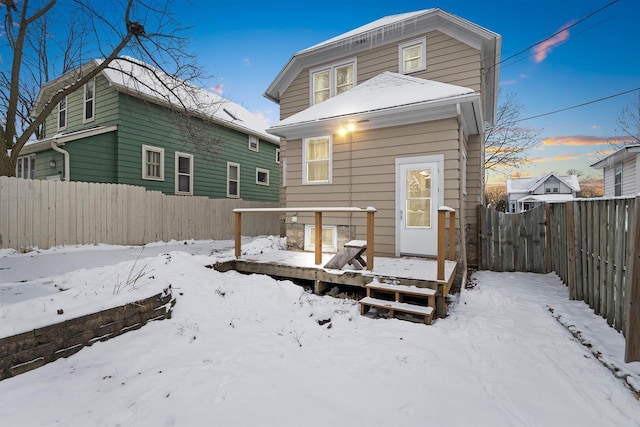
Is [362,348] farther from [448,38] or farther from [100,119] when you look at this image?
[100,119]

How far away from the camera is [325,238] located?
7789 millimetres

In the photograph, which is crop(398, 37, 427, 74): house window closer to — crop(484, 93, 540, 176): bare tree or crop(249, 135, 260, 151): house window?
crop(249, 135, 260, 151): house window

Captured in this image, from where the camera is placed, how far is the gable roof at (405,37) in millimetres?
7713

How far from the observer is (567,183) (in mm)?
30078

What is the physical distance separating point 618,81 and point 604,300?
52.3ft

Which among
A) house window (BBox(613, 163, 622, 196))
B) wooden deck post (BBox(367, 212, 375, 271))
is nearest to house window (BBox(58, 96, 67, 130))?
wooden deck post (BBox(367, 212, 375, 271))

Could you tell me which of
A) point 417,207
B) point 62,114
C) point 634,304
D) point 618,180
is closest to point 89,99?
point 62,114

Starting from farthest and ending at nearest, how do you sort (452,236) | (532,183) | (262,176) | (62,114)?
(532,183) < (262,176) < (62,114) < (452,236)

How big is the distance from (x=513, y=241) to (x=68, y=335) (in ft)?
30.1

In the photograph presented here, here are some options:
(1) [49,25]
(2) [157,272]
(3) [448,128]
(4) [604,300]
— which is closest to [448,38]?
(3) [448,128]

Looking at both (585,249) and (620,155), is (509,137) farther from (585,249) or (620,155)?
(585,249)

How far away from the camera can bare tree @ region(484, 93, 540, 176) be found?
1839cm

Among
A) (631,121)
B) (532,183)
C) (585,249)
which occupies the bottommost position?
(585,249)

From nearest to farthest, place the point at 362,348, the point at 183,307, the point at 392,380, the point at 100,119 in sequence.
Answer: the point at 392,380 < the point at 362,348 < the point at 183,307 < the point at 100,119
